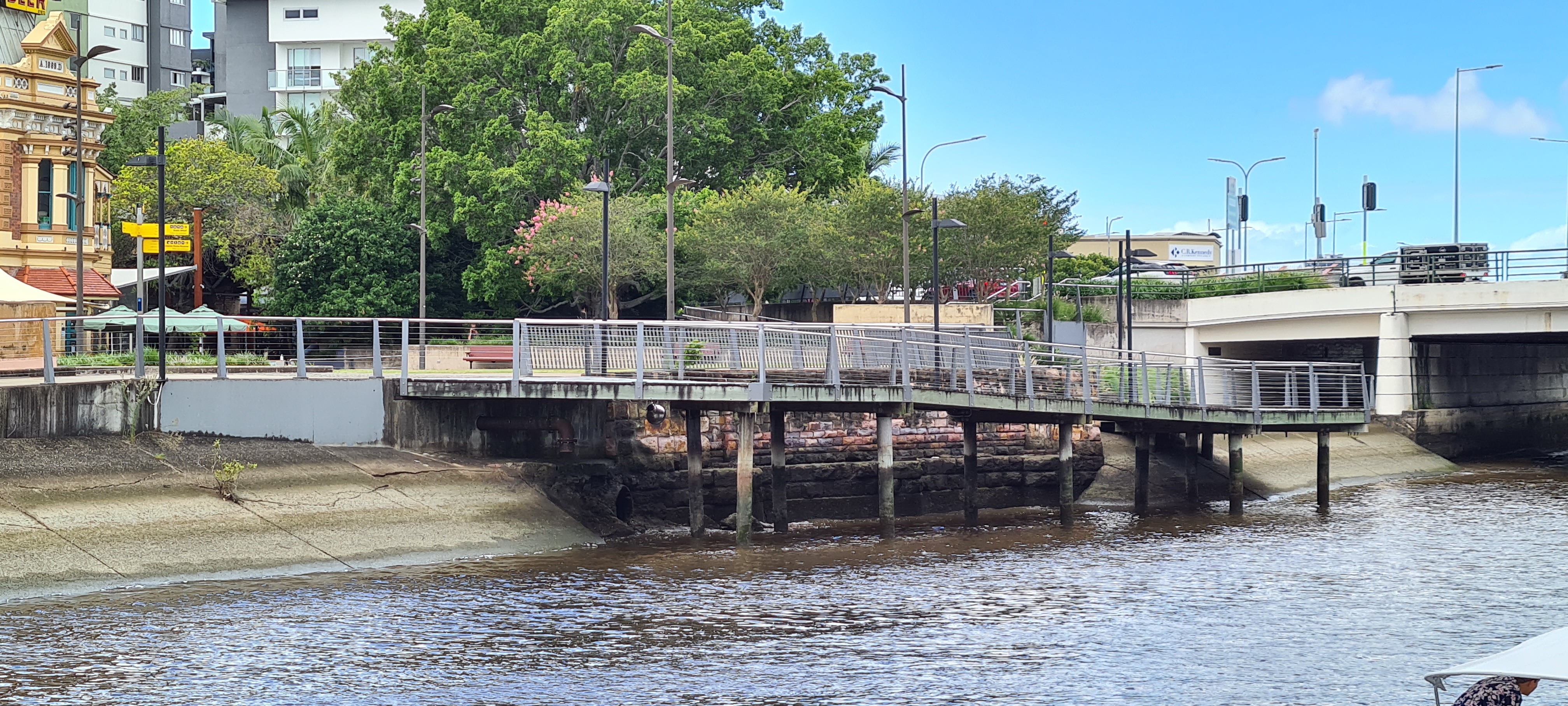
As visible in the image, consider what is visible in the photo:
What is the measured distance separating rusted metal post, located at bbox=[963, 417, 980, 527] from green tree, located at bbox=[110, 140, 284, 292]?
43654 mm

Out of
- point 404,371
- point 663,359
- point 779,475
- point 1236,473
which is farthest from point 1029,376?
point 404,371

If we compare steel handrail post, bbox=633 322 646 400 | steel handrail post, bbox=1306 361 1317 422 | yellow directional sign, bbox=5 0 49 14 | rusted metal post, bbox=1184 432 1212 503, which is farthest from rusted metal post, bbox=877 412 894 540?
yellow directional sign, bbox=5 0 49 14

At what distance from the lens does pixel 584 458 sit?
28.8 m

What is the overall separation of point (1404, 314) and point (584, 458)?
27.5 meters

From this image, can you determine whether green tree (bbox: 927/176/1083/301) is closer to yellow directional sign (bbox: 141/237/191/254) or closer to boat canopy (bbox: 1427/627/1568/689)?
yellow directional sign (bbox: 141/237/191/254)

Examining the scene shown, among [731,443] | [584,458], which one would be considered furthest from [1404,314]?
[584,458]

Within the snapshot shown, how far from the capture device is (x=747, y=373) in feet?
89.2

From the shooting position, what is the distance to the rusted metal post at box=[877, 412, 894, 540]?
2842cm

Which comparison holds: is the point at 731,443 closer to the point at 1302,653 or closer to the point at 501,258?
the point at 1302,653

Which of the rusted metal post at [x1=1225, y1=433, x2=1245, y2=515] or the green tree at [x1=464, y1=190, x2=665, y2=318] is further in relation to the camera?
the green tree at [x1=464, y1=190, x2=665, y2=318]

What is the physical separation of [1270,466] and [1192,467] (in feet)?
14.0

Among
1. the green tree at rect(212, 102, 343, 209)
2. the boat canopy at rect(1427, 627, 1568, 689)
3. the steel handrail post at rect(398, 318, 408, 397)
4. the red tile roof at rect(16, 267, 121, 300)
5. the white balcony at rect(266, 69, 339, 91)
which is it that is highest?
the white balcony at rect(266, 69, 339, 91)

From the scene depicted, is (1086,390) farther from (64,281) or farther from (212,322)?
(64,281)

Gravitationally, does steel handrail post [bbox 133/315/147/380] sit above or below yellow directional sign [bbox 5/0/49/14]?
below
